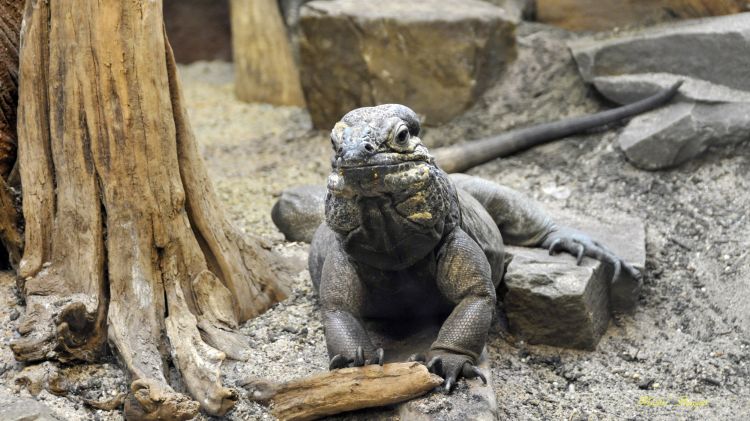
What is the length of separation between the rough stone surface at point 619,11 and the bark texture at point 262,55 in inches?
128

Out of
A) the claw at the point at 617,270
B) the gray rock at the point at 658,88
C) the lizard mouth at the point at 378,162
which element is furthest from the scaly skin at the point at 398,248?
the gray rock at the point at 658,88

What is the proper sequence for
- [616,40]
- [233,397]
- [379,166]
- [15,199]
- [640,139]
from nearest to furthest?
[379,166]
[233,397]
[15,199]
[640,139]
[616,40]

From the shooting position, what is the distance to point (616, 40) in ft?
25.3

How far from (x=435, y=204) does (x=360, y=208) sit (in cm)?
36

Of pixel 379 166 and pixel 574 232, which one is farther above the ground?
pixel 379 166

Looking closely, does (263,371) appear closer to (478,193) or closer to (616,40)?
(478,193)

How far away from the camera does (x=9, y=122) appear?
5.20 metres

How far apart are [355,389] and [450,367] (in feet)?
1.54

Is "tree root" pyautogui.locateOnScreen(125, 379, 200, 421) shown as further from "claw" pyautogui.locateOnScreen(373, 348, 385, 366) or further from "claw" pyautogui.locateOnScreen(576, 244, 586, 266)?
"claw" pyautogui.locateOnScreen(576, 244, 586, 266)

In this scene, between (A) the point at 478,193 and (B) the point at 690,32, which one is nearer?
(A) the point at 478,193

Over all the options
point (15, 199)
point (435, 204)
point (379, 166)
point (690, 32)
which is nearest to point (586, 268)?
point (435, 204)

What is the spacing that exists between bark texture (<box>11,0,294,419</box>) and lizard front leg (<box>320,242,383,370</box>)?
1.90ft

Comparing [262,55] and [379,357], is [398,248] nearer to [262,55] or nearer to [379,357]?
[379,357]

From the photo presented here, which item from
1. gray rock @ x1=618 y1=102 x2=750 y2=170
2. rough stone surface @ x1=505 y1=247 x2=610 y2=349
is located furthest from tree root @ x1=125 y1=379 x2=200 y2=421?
gray rock @ x1=618 y1=102 x2=750 y2=170
